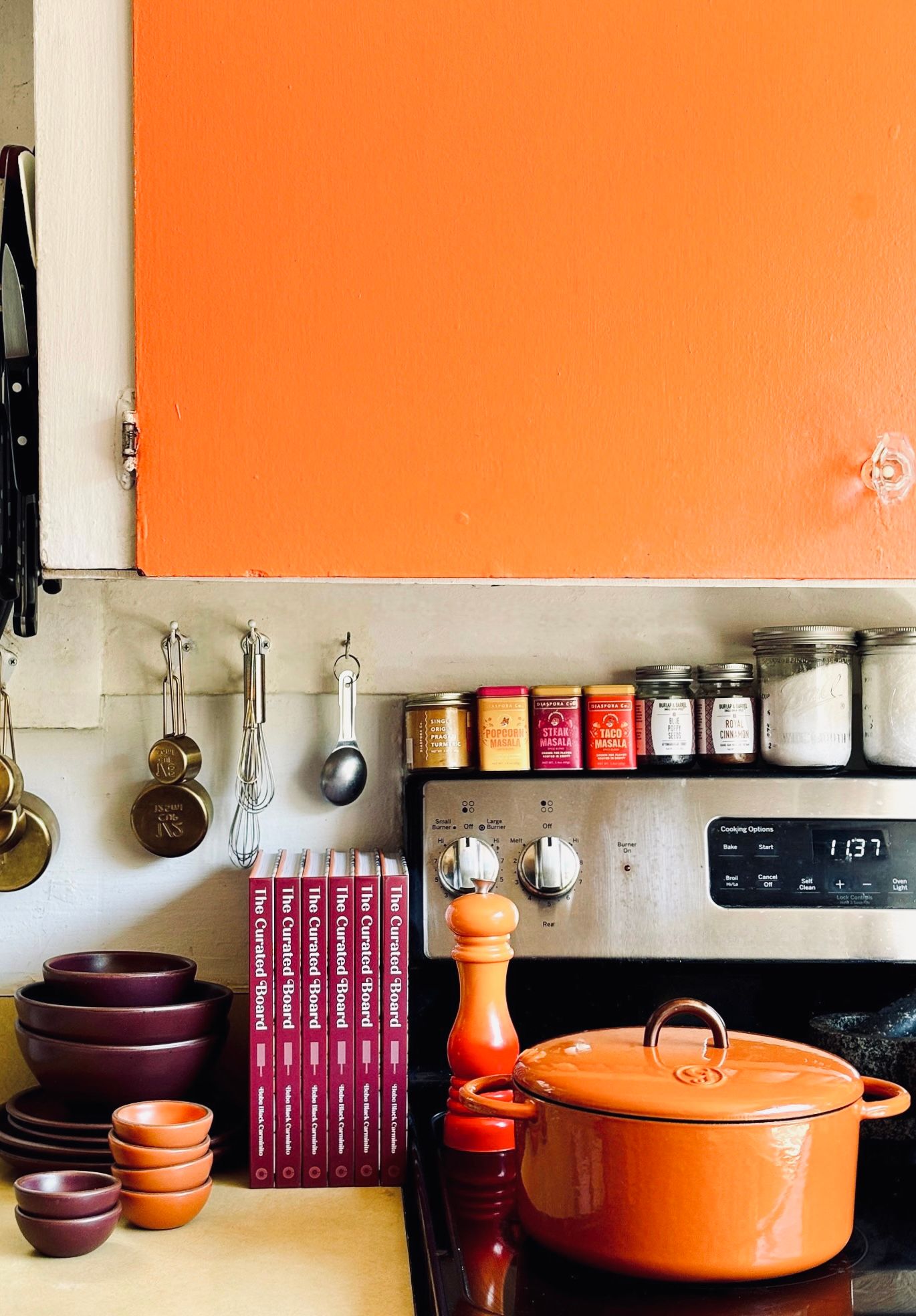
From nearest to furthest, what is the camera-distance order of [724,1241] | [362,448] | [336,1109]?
1. [724,1241]
2. [362,448]
3. [336,1109]

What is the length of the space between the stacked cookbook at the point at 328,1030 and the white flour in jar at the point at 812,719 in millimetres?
473

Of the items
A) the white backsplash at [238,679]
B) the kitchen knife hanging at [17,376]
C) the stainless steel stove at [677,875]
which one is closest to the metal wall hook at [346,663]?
the white backsplash at [238,679]

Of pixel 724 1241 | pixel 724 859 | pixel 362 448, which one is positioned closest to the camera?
pixel 724 1241

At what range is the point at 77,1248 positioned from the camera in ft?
3.40

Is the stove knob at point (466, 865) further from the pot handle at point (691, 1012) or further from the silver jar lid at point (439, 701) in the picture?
the pot handle at point (691, 1012)

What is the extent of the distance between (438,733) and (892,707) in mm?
519

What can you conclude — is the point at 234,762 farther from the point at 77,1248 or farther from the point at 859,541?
the point at 859,541

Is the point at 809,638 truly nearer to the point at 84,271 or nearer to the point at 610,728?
the point at 610,728

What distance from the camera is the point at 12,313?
117 cm

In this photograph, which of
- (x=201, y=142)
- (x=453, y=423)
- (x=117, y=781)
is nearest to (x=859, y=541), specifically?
(x=453, y=423)

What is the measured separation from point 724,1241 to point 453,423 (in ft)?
2.23

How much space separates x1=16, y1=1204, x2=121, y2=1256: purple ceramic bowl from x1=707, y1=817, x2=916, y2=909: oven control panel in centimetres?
72

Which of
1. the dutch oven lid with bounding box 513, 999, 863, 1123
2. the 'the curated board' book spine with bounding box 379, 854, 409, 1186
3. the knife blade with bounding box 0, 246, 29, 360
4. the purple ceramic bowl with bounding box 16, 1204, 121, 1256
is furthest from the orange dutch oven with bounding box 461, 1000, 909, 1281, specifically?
the knife blade with bounding box 0, 246, 29, 360

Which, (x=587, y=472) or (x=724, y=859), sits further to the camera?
(x=724, y=859)
